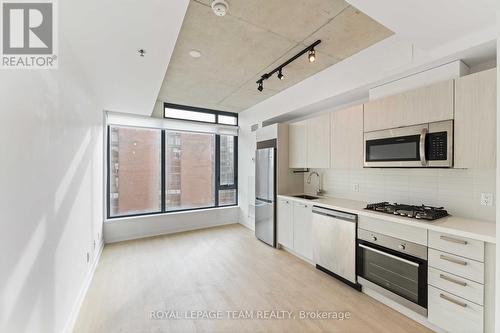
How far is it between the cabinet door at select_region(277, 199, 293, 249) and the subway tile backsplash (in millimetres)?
901

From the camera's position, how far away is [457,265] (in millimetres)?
1817

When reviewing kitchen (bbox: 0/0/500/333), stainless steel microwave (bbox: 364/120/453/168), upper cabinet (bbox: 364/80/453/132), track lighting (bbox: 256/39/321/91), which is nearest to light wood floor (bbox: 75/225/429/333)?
kitchen (bbox: 0/0/500/333)

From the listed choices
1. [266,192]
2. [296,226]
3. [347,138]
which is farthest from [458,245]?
[266,192]

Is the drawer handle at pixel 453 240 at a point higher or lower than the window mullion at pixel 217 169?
lower

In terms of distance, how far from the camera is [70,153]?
2.18m

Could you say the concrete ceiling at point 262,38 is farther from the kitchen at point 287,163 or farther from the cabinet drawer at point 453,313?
the cabinet drawer at point 453,313

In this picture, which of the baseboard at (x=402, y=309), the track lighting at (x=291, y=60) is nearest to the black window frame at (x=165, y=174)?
the track lighting at (x=291, y=60)

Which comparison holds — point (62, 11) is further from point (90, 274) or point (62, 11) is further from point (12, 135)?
point (90, 274)

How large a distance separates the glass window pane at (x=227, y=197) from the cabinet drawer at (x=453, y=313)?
452cm

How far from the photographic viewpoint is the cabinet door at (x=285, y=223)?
378cm

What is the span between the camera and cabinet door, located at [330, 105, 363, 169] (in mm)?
2871

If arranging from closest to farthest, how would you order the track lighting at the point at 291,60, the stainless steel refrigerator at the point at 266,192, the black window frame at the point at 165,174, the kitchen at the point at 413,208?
the kitchen at the point at 413,208 < the track lighting at the point at 291,60 < the stainless steel refrigerator at the point at 266,192 < the black window frame at the point at 165,174

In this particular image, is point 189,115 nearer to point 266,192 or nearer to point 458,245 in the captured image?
point 266,192

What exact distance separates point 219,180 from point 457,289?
4.77 metres
